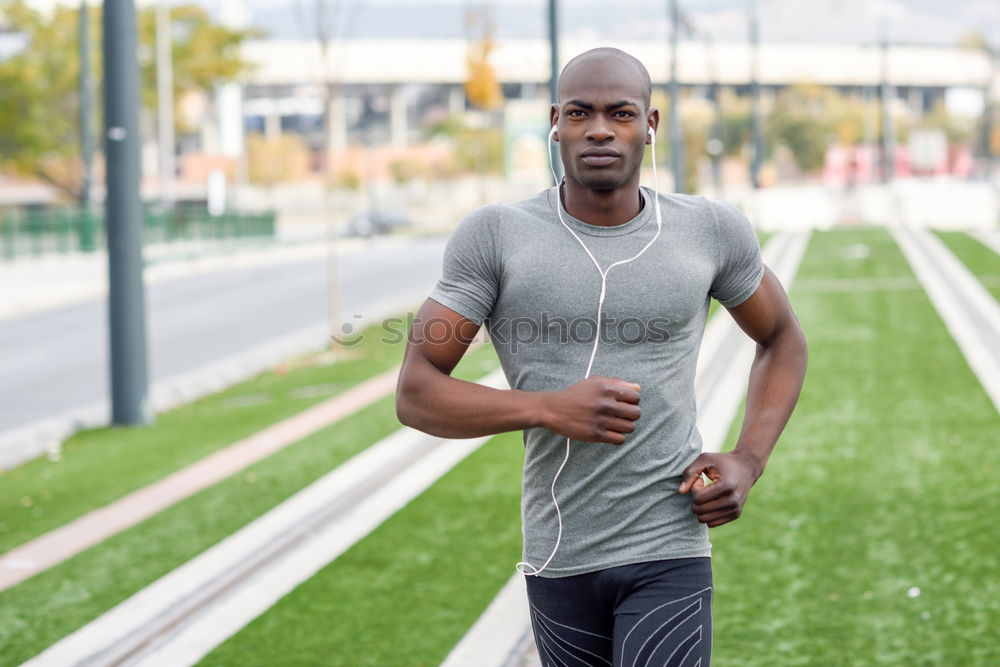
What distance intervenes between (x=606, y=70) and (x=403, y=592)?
154 inches

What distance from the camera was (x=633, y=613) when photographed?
2828 mm

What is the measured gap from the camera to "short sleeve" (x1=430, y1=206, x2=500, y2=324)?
2.76 m

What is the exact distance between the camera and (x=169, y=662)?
213 inches

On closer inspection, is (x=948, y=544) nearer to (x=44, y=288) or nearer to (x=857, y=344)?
(x=857, y=344)

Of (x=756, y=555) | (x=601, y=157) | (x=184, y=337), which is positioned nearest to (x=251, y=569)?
(x=756, y=555)

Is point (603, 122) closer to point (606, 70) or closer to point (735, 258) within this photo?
point (606, 70)

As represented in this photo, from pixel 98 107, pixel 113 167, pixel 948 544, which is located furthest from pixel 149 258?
pixel 948 544

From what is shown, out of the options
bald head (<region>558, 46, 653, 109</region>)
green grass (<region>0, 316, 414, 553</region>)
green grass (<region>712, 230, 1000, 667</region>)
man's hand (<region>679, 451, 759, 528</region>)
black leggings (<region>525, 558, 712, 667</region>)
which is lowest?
green grass (<region>0, 316, 414, 553</region>)

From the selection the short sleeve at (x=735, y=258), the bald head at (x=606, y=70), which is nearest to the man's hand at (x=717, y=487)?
the short sleeve at (x=735, y=258)

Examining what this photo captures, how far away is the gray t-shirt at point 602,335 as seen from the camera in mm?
2758

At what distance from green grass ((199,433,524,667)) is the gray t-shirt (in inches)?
106

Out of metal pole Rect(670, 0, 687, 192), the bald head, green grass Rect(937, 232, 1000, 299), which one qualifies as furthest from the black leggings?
metal pole Rect(670, 0, 687, 192)

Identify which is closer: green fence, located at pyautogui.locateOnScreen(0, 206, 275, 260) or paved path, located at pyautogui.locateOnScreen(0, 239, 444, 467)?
paved path, located at pyautogui.locateOnScreen(0, 239, 444, 467)

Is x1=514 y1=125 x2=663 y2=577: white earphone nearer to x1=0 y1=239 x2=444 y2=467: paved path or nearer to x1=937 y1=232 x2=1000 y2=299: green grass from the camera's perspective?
x1=0 y1=239 x2=444 y2=467: paved path
